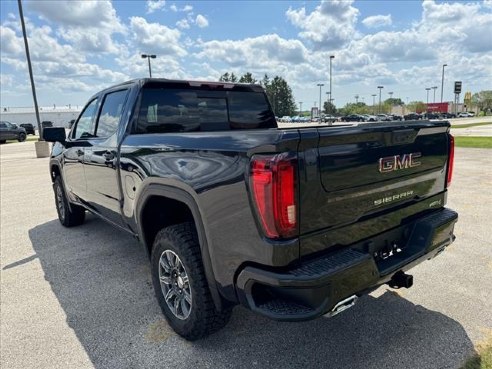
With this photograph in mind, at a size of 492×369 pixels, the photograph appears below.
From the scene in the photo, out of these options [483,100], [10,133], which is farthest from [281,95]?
[10,133]

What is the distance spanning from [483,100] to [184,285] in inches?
5370

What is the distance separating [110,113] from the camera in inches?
161

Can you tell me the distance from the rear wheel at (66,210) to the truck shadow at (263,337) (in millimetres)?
2162

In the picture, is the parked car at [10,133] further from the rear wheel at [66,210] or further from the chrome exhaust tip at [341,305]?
the chrome exhaust tip at [341,305]

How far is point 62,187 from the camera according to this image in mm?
5887

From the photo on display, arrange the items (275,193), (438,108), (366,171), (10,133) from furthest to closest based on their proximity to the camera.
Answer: (438,108)
(10,133)
(366,171)
(275,193)

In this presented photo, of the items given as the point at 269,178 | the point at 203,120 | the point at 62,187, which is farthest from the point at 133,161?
the point at 62,187

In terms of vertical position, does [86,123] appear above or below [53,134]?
above

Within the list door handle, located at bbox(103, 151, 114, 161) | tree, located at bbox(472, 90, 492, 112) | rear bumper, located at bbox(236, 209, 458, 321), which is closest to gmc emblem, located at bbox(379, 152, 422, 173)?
rear bumper, located at bbox(236, 209, 458, 321)

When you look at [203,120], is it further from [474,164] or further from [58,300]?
[474,164]

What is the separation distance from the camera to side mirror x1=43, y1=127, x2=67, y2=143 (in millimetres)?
4875

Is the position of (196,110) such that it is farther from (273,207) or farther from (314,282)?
(314,282)

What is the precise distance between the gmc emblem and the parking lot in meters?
1.26

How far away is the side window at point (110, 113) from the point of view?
3867 millimetres
